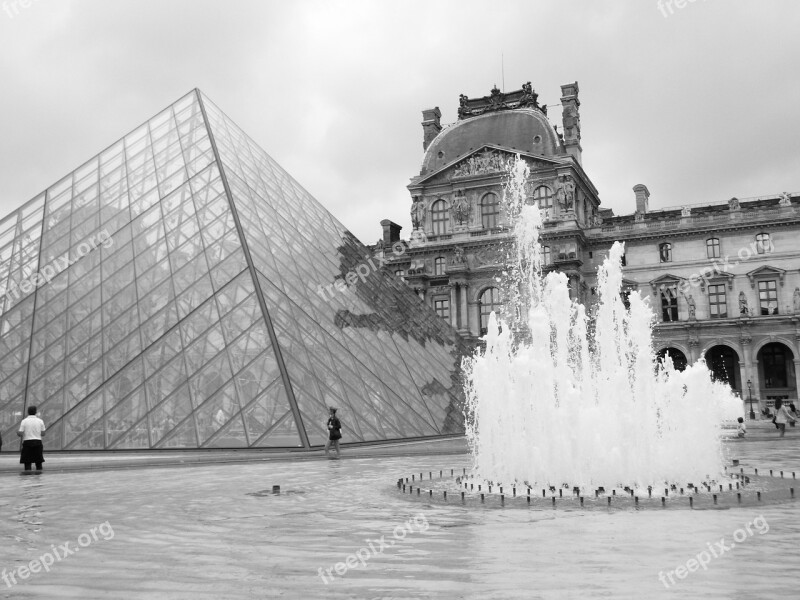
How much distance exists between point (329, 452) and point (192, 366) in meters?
3.60

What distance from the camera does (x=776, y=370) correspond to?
46969 mm

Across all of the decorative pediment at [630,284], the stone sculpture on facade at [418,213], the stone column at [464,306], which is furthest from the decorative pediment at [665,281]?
the stone sculpture on facade at [418,213]

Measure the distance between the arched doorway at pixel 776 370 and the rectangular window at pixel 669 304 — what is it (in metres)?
5.29

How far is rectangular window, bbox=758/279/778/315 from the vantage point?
→ 46.3m

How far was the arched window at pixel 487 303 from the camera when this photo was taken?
50094 mm

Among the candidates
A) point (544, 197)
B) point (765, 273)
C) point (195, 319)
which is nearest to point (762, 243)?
point (765, 273)

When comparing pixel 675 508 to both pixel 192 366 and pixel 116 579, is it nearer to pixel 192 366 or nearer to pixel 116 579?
pixel 116 579

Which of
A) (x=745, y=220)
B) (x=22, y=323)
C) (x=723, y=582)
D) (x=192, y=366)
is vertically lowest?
(x=723, y=582)

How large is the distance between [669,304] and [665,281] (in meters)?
1.46

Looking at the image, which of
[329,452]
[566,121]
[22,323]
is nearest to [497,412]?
[329,452]

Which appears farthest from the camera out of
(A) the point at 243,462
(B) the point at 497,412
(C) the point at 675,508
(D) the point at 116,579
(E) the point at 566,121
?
(E) the point at 566,121

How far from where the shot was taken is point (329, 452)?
48.0 ft

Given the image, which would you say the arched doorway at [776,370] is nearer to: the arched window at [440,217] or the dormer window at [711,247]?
the dormer window at [711,247]

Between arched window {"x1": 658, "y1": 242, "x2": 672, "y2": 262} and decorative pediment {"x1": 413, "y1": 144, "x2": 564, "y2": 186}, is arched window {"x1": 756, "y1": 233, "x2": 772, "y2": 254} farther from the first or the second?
decorative pediment {"x1": 413, "y1": 144, "x2": 564, "y2": 186}
